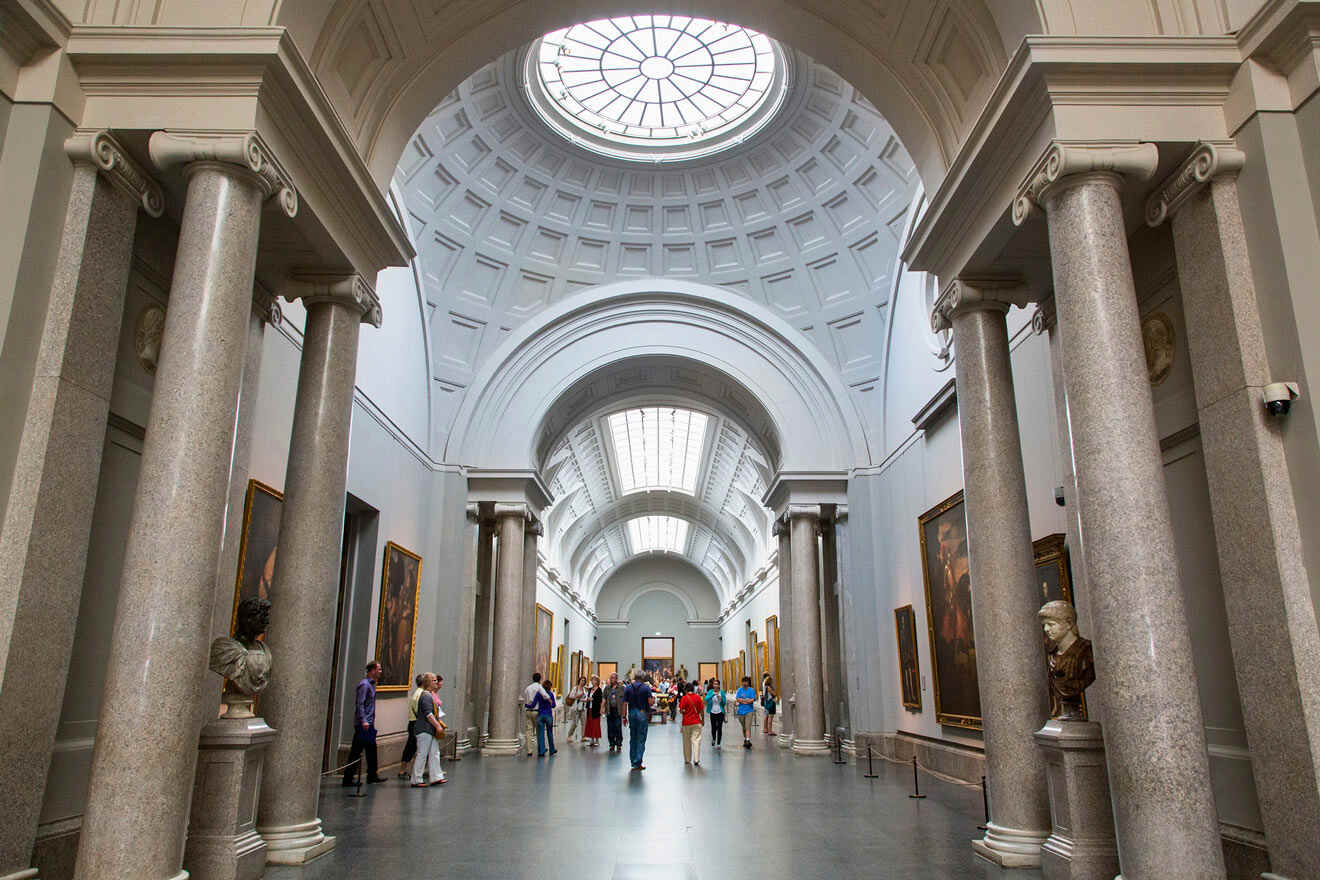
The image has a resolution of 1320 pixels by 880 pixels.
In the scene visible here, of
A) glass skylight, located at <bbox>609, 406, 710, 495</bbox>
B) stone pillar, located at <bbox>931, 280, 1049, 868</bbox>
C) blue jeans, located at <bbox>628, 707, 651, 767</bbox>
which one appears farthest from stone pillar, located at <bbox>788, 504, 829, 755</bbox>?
stone pillar, located at <bbox>931, 280, 1049, 868</bbox>

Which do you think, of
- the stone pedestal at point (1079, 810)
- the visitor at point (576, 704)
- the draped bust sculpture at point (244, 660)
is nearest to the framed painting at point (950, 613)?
the stone pedestal at point (1079, 810)

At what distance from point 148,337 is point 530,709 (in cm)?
1114

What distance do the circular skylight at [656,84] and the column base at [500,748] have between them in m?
11.2

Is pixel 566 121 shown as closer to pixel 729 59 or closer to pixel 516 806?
pixel 729 59

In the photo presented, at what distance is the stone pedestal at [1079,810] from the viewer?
568 cm

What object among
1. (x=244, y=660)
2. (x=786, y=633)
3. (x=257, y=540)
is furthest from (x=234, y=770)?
(x=786, y=633)

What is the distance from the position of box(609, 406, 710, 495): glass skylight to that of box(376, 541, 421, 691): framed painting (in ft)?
37.5

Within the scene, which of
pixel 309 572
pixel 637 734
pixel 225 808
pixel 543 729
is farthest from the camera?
pixel 543 729

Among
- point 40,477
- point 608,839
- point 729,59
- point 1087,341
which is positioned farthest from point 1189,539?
point 729,59

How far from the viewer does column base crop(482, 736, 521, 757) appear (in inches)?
618

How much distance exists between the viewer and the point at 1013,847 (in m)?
6.30

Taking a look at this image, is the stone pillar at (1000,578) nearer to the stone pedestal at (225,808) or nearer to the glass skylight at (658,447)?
the stone pedestal at (225,808)

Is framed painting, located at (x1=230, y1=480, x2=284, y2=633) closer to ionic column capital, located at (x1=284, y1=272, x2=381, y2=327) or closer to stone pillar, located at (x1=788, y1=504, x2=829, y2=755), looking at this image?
ionic column capital, located at (x1=284, y1=272, x2=381, y2=327)

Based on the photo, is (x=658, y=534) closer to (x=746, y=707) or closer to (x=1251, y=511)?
(x=746, y=707)
